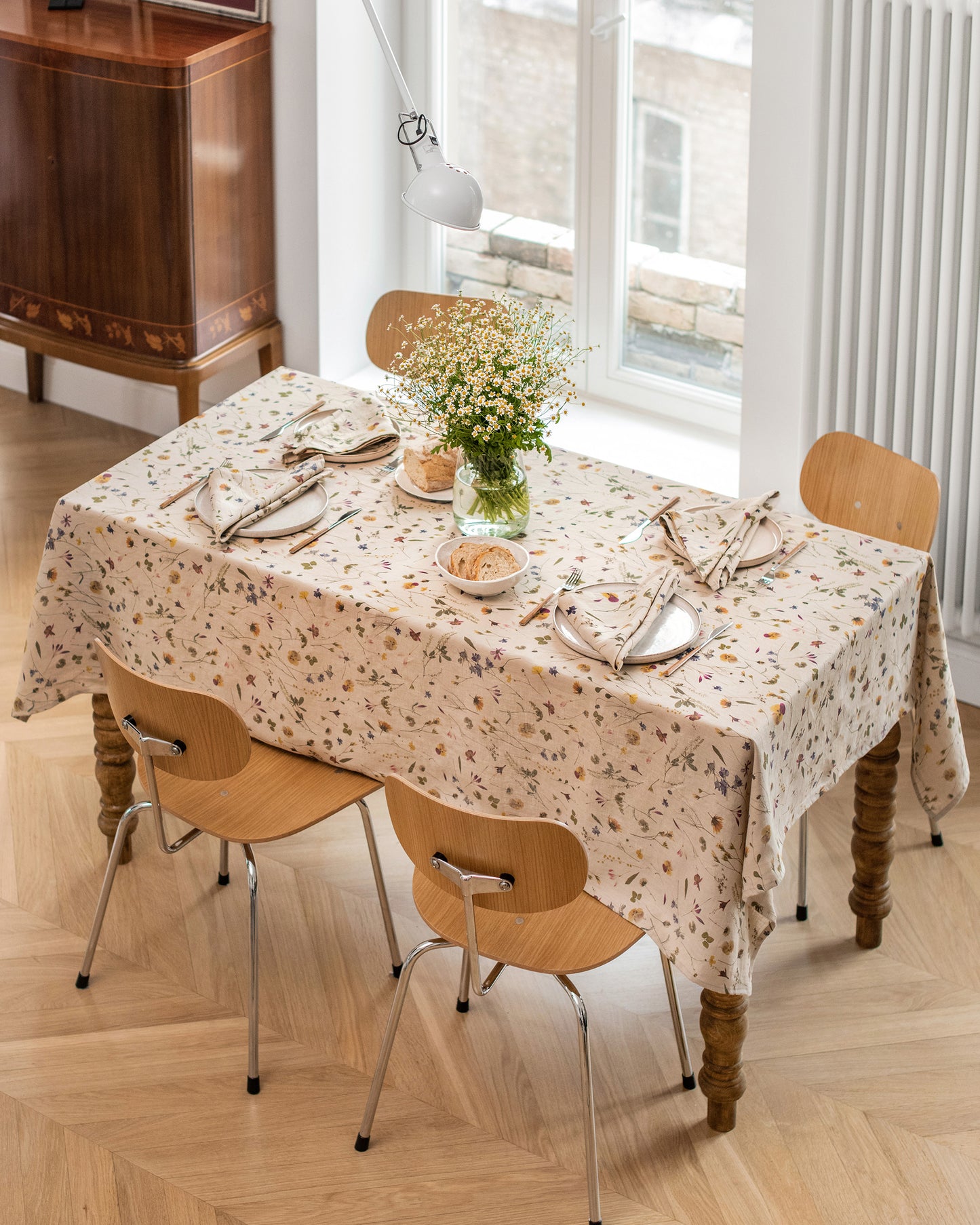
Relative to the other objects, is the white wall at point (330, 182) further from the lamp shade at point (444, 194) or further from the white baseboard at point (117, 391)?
the lamp shade at point (444, 194)

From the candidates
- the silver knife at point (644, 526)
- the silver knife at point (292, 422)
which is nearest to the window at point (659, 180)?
the silver knife at point (292, 422)

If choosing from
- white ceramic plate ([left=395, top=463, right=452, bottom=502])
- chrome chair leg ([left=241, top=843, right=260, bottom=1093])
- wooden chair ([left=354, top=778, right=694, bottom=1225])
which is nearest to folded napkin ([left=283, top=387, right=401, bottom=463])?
white ceramic plate ([left=395, top=463, right=452, bottom=502])

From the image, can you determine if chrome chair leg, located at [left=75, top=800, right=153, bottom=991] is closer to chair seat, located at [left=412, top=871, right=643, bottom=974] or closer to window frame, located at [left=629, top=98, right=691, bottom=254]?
chair seat, located at [left=412, top=871, right=643, bottom=974]

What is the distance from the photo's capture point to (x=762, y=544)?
2.52 m

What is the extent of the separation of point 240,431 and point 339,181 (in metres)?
1.42

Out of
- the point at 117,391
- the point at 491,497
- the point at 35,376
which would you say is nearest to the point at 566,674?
the point at 491,497

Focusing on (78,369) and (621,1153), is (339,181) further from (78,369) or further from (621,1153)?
(621,1153)

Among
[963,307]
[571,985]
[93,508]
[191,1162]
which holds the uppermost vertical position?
[963,307]

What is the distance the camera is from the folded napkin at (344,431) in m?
2.82

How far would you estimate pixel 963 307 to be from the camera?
3111mm

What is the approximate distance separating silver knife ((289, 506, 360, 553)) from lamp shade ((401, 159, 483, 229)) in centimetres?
55

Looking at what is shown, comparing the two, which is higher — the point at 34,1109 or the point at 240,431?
the point at 240,431

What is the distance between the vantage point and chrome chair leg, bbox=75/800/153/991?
100 inches

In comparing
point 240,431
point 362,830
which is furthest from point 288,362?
point 362,830
